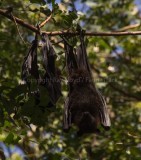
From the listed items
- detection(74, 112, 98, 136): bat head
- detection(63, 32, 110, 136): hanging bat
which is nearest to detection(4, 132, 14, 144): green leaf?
detection(63, 32, 110, 136): hanging bat

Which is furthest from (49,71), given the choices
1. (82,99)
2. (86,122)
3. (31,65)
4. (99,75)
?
(99,75)

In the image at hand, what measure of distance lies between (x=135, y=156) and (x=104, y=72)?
10.3 feet

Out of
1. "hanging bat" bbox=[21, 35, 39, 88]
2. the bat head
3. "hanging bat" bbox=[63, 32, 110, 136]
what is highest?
"hanging bat" bbox=[21, 35, 39, 88]

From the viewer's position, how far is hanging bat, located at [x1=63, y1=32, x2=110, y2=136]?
133 inches

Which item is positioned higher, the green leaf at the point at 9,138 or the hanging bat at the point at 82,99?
the hanging bat at the point at 82,99

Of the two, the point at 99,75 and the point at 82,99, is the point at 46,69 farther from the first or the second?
the point at 99,75

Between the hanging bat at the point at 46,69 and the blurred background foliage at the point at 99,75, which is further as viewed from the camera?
the blurred background foliage at the point at 99,75

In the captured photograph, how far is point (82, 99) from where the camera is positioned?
345 cm

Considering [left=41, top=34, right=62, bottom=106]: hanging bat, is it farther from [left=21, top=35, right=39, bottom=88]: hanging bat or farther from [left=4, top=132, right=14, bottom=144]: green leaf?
[left=4, top=132, right=14, bottom=144]: green leaf

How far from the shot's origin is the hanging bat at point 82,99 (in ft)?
11.0

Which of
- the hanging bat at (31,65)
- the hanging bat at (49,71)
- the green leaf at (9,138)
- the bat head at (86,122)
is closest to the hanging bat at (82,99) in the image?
the bat head at (86,122)

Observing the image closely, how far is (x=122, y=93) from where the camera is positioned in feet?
21.4

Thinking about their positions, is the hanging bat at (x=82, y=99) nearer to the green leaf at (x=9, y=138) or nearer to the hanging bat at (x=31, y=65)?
the hanging bat at (x=31, y=65)

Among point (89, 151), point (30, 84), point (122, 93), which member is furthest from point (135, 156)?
point (122, 93)
